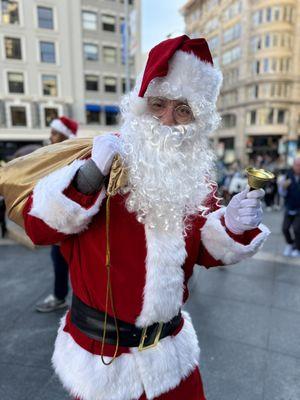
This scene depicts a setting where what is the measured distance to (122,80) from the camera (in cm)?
2712

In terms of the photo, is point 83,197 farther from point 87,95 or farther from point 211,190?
point 87,95

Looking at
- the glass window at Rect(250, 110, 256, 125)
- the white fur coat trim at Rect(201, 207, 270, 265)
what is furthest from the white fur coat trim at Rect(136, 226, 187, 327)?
the glass window at Rect(250, 110, 256, 125)

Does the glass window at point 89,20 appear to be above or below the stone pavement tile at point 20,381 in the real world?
above

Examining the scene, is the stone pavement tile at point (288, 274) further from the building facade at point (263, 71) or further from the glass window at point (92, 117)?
the building facade at point (263, 71)

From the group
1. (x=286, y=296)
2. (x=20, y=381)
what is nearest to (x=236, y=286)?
(x=286, y=296)

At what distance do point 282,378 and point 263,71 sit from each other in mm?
42502

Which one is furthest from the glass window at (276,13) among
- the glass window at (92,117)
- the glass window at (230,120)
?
the glass window at (92,117)

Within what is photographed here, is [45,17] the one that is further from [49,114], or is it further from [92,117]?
[92,117]

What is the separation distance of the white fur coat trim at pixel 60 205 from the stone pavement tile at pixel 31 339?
1967mm

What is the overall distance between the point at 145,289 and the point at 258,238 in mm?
558

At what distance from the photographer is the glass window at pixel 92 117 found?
86.5ft

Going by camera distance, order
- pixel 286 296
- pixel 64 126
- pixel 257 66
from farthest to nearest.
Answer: pixel 257 66 < pixel 286 296 < pixel 64 126

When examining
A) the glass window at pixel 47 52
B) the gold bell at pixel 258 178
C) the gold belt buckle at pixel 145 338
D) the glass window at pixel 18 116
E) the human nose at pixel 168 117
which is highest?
the glass window at pixel 47 52

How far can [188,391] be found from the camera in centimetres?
149
